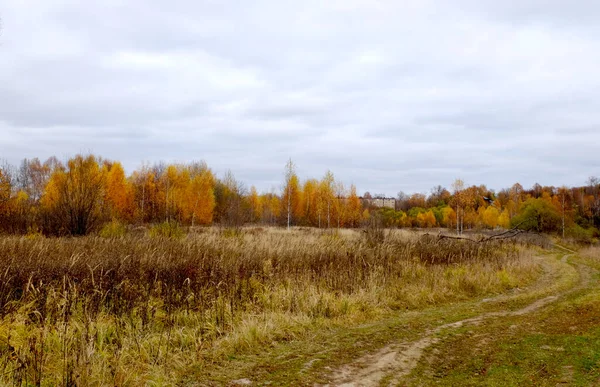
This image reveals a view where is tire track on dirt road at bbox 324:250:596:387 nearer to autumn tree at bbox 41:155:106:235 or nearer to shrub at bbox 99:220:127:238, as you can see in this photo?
shrub at bbox 99:220:127:238

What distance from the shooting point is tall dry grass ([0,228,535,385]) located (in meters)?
5.01

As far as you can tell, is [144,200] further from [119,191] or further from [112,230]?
[112,230]

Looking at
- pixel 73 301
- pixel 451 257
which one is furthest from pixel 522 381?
pixel 451 257

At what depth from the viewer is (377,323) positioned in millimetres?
8250

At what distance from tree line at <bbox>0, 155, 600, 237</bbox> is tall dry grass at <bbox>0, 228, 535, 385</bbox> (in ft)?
16.9

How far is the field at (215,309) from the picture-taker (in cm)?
504

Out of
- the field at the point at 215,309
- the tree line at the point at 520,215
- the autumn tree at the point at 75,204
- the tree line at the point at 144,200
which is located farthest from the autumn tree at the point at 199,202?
the field at the point at 215,309

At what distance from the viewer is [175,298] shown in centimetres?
771

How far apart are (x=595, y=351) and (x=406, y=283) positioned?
582 centimetres

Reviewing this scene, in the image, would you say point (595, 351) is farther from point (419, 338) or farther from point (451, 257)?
point (451, 257)

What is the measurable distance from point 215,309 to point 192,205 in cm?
4127

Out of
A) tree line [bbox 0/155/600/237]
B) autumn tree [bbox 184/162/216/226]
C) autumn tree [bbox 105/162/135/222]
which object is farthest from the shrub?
autumn tree [bbox 105/162/135/222]

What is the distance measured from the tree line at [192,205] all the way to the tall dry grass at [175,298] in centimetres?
514

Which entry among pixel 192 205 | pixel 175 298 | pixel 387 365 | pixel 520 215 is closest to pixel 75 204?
pixel 175 298
